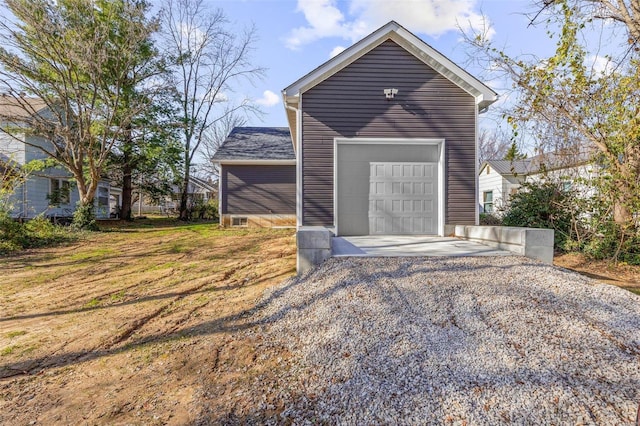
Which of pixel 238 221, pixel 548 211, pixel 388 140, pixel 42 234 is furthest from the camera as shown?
pixel 238 221

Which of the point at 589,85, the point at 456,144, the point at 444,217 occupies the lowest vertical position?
the point at 444,217

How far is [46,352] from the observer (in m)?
2.95

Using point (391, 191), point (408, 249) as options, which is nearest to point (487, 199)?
point (391, 191)

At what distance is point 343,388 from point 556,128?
25.4ft

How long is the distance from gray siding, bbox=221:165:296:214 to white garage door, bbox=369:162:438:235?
6.89m

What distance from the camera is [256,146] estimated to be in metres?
14.7

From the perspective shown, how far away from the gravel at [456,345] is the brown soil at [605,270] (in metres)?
1.50

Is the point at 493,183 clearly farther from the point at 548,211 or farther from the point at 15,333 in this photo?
the point at 15,333

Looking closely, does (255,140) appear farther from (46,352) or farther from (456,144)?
(46,352)

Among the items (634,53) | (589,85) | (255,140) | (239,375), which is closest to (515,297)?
(239,375)

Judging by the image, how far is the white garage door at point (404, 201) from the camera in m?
7.45

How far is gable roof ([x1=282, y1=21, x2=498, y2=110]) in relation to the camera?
7.02m

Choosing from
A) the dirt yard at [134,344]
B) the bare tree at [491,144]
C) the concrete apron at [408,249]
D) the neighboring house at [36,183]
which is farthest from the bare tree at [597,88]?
the bare tree at [491,144]

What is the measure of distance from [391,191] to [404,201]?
41 cm
